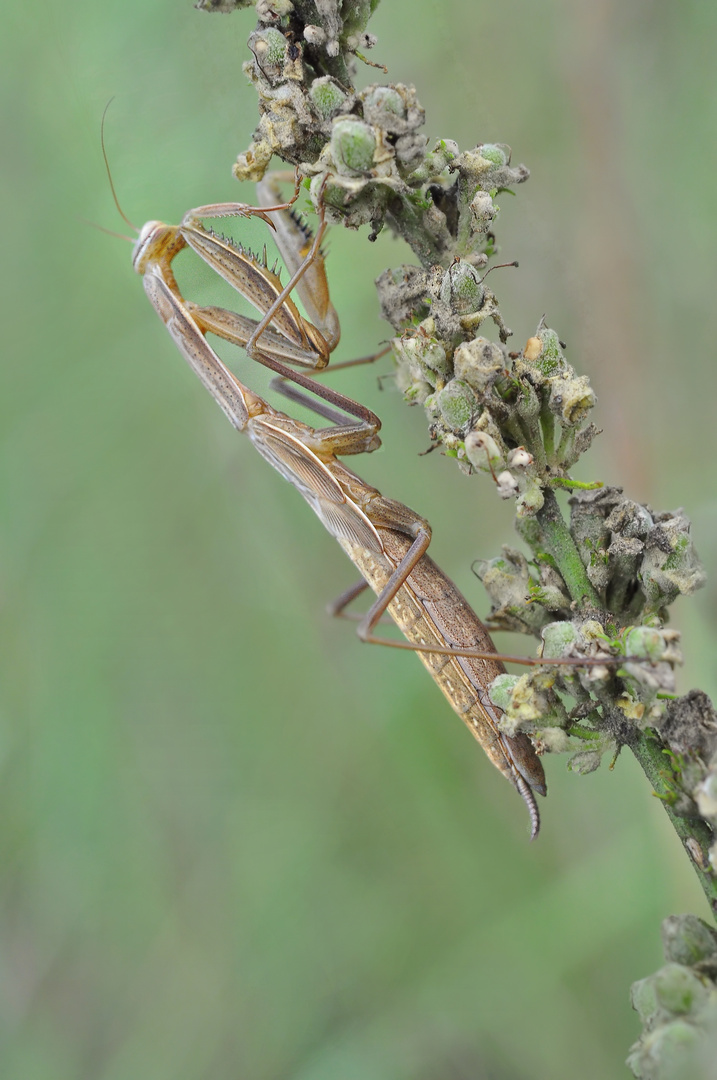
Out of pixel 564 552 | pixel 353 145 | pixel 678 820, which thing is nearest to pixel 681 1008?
pixel 678 820

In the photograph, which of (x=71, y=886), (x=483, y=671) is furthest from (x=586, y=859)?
(x=71, y=886)

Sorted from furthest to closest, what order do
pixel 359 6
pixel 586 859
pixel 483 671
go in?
pixel 586 859
pixel 483 671
pixel 359 6

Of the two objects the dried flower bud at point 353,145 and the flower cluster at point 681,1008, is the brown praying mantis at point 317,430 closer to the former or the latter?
the dried flower bud at point 353,145

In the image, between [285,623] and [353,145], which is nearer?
[353,145]

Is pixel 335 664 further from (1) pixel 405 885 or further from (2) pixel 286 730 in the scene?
(1) pixel 405 885

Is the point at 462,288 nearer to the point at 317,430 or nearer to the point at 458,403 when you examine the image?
the point at 458,403

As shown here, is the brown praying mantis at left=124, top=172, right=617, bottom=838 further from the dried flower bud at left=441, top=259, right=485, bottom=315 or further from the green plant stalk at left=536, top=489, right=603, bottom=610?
the dried flower bud at left=441, top=259, right=485, bottom=315

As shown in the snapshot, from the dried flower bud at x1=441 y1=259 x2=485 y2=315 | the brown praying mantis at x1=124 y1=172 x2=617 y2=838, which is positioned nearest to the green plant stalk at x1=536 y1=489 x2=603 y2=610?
the dried flower bud at x1=441 y1=259 x2=485 y2=315

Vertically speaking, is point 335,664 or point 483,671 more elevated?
point 483,671
